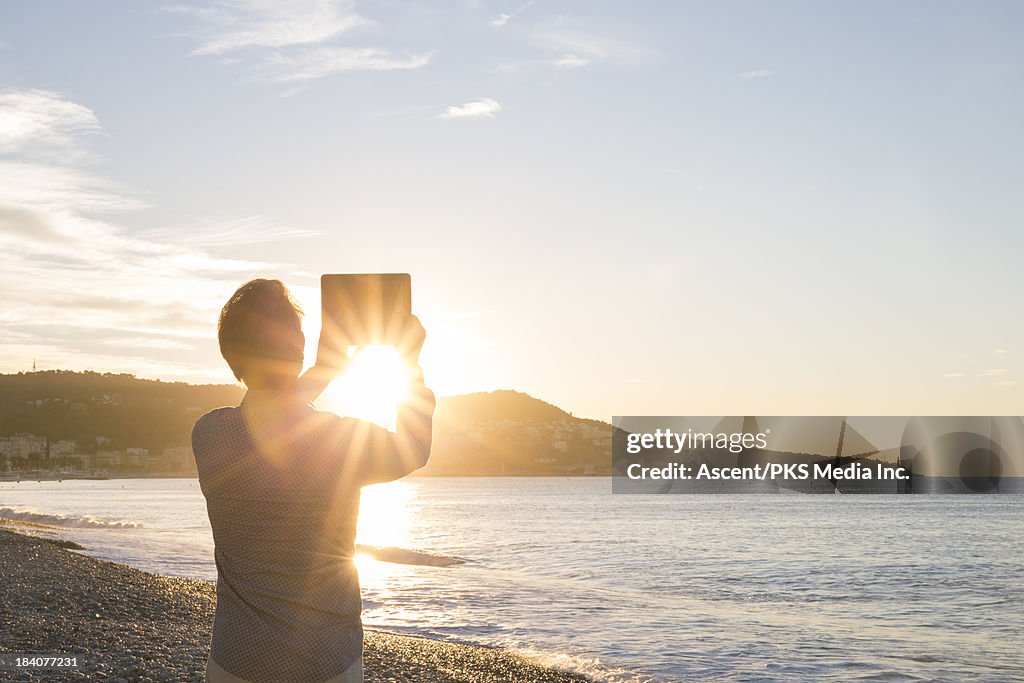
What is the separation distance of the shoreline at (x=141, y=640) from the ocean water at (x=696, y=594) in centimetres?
167

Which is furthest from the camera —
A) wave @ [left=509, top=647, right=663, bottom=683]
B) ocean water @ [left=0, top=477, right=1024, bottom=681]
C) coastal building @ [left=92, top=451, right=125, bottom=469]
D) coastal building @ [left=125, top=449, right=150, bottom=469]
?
coastal building @ [left=92, top=451, right=125, bottom=469]

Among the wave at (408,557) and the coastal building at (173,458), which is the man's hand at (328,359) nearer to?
the wave at (408,557)

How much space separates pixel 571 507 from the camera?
4048 inches

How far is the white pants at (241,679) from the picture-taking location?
2.44m

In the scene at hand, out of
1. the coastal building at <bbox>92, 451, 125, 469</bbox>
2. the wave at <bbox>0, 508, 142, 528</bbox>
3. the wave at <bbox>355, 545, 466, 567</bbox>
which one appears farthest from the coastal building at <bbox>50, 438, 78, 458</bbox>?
the wave at <bbox>355, 545, 466, 567</bbox>

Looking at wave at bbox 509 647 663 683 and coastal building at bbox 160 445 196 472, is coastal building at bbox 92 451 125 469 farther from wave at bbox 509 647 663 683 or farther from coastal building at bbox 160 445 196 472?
wave at bbox 509 647 663 683

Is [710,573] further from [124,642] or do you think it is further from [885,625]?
[124,642]

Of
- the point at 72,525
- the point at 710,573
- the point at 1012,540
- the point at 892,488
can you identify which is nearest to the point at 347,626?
the point at 710,573

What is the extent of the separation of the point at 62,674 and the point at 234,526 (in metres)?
8.16

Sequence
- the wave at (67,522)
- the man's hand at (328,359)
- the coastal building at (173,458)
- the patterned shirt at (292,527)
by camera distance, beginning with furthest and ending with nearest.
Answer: the coastal building at (173,458) < the wave at (67,522) < the man's hand at (328,359) < the patterned shirt at (292,527)

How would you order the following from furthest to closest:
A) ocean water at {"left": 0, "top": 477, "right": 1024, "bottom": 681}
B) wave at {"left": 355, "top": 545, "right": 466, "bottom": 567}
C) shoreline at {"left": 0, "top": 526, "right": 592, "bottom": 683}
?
wave at {"left": 355, "top": 545, "right": 466, "bottom": 567}, ocean water at {"left": 0, "top": 477, "right": 1024, "bottom": 681}, shoreline at {"left": 0, "top": 526, "right": 592, "bottom": 683}

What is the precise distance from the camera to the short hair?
247cm

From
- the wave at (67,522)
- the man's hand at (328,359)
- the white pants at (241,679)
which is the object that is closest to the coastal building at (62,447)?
the wave at (67,522)

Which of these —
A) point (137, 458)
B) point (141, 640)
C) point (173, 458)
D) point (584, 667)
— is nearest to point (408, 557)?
point (584, 667)
